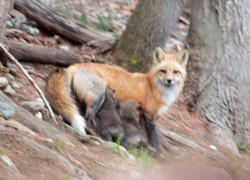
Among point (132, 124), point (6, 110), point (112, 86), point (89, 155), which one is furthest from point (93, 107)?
point (6, 110)

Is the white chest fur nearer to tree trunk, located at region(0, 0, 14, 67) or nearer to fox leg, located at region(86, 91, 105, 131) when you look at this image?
fox leg, located at region(86, 91, 105, 131)

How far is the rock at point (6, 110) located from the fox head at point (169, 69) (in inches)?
95.1

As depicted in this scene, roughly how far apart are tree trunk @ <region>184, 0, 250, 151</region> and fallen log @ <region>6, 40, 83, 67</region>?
2.22 meters

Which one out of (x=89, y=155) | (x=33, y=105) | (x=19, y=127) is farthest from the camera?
(x=33, y=105)

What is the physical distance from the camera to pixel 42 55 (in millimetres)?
10508

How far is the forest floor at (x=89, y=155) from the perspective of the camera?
677 centimetres

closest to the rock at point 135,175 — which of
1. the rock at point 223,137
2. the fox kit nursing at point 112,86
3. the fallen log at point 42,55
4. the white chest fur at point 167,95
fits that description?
the fox kit nursing at point 112,86

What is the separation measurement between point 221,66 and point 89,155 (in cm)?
436

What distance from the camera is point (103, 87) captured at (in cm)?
902

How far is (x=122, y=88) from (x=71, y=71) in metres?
0.75

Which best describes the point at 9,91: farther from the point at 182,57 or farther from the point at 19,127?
the point at 182,57

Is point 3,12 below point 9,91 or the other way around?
the other way around

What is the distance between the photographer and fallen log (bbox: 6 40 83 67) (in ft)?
33.7

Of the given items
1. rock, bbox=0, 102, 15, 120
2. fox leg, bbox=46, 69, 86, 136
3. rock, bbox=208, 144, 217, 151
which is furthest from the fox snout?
rock, bbox=0, 102, 15, 120
